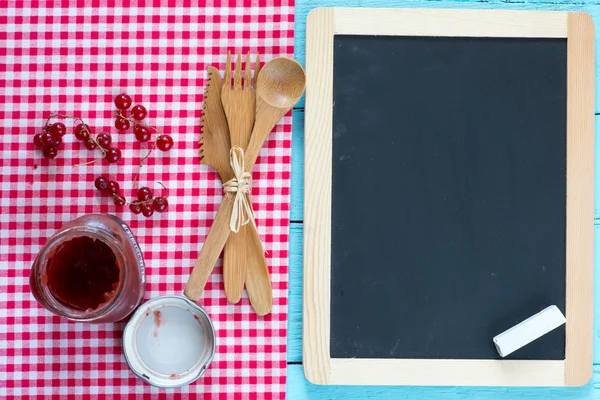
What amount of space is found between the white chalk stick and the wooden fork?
0.32 meters

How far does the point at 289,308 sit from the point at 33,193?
1.20 feet

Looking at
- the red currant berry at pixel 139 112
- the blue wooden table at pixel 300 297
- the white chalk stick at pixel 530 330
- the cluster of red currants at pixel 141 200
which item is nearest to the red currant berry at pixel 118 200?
the cluster of red currants at pixel 141 200

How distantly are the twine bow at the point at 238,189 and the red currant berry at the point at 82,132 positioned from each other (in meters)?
0.19

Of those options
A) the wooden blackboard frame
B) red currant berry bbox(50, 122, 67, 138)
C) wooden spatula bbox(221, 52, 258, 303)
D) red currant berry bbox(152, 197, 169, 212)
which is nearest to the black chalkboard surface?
the wooden blackboard frame

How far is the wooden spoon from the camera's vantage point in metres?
0.83

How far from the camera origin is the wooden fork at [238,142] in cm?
84

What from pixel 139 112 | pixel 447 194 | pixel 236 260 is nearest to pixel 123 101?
pixel 139 112

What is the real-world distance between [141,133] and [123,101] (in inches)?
1.8

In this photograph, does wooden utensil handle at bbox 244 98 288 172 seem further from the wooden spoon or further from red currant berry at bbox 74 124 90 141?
red currant berry at bbox 74 124 90 141

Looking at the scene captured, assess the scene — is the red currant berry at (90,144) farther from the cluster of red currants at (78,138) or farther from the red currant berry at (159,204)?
the red currant berry at (159,204)

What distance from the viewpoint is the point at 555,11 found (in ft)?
2.83

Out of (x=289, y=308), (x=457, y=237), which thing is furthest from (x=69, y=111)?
(x=457, y=237)

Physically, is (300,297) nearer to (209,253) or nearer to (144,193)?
(209,253)

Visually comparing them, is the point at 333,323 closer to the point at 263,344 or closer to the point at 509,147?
the point at 263,344
